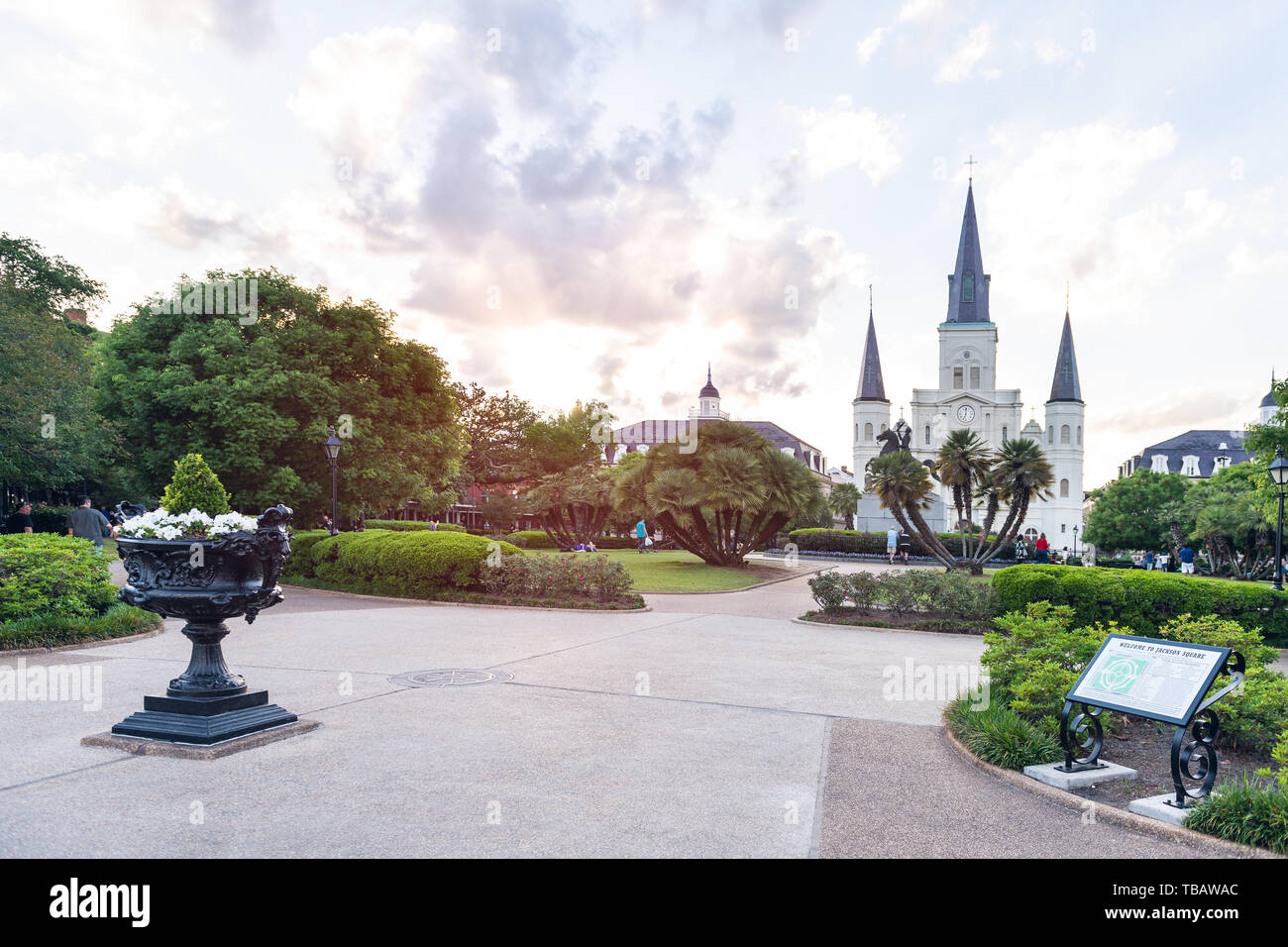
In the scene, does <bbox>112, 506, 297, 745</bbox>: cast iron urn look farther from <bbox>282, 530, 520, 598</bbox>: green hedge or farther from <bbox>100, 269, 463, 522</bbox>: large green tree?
<bbox>100, 269, 463, 522</bbox>: large green tree

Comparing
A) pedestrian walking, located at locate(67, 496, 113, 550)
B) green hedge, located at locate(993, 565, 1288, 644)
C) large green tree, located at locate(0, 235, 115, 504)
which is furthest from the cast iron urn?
large green tree, located at locate(0, 235, 115, 504)

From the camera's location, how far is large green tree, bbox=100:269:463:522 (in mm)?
21688

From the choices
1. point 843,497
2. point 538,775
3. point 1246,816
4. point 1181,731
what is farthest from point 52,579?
point 843,497

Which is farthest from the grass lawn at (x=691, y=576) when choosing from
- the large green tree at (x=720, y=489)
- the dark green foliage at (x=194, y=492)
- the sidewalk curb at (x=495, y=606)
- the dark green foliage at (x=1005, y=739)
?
the dark green foliage at (x=1005, y=739)

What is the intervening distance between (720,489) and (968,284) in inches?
2809

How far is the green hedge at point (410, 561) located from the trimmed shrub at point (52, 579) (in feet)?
21.0

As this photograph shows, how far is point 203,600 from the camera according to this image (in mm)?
6445

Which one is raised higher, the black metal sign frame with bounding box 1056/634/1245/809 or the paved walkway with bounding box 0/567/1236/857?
the black metal sign frame with bounding box 1056/634/1245/809

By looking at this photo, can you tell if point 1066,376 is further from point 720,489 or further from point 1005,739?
point 1005,739

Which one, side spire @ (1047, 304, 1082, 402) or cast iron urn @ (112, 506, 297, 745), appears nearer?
cast iron urn @ (112, 506, 297, 745)

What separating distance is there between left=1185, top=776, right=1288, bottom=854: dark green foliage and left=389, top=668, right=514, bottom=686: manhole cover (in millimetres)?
6750

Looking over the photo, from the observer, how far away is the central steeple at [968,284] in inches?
3322
